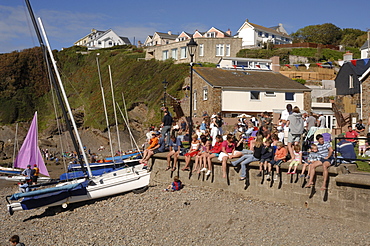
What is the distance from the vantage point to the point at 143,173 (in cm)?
1797

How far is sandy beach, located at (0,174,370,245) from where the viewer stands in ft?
36.7

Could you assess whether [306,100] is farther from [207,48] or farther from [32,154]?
[32,154]

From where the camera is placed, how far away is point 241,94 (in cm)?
3391

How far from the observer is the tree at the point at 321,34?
74938 millimetres

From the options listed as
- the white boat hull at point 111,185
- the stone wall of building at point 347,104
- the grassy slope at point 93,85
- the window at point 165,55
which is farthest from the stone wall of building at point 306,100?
the window at point 165,55

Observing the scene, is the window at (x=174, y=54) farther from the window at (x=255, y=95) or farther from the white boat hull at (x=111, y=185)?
the white boat hull at (x=111, y=185)

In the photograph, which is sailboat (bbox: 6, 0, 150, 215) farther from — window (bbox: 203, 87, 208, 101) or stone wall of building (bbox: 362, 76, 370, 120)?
window (bbox: 203, 87, 208, 101)

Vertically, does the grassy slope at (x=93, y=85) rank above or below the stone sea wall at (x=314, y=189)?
above

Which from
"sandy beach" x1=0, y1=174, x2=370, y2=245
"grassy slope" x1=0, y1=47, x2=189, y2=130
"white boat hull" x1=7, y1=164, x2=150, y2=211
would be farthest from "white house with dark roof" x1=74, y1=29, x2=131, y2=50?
"sandy beach" x1=0, y1=174, x2=370, y2=245

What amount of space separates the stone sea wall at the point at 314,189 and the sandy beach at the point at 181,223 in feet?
0.85

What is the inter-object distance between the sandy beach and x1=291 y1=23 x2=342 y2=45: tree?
65758mm

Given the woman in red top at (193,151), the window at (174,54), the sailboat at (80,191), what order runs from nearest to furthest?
1. the sailboat at (80,191)
2. the woman in red top at (193,151)
3. the window at (174,54)

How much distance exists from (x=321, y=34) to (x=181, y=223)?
2786 inches

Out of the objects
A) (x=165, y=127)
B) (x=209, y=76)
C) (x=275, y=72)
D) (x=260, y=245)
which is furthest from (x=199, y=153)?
(x=275, y=72)
